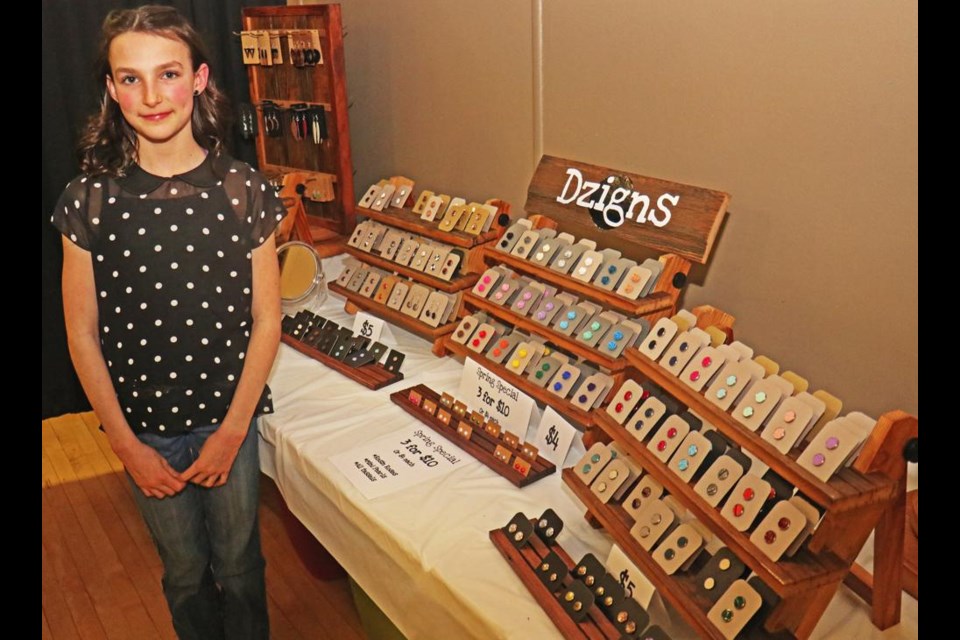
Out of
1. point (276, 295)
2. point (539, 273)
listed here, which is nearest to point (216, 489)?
point (276, 295)

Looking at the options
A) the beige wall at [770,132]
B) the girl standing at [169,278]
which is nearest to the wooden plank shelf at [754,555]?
the beige wall at [770,132]

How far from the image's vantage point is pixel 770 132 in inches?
86.7

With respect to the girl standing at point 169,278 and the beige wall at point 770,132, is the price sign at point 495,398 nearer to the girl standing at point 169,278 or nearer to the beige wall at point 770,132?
the beige wall at point 770,132

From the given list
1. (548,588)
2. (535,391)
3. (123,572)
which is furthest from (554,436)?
(123,572)

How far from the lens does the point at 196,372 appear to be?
6.51 ft

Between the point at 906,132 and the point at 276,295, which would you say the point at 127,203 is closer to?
the point at 276,295

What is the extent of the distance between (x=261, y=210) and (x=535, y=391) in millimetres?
994

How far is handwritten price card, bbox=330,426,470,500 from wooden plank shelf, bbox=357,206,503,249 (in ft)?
2.62

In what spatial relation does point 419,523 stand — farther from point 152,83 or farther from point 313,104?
point 313,104

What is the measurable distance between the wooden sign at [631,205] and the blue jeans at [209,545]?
1.21m

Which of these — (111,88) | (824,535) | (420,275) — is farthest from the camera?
(420,275)

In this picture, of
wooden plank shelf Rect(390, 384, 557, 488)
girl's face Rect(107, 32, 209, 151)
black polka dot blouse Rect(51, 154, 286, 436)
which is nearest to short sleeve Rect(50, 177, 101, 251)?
black polka dot blouse Rect(51, 154, 286, 436)
